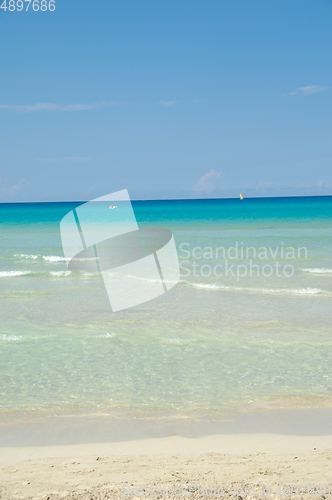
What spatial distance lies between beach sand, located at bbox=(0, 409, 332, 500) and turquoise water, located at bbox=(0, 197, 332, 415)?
27.7 inches

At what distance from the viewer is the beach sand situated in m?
3.21

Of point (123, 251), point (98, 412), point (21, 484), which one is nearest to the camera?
point (21, 484)

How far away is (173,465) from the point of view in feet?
11.9

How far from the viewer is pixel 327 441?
4.03 m

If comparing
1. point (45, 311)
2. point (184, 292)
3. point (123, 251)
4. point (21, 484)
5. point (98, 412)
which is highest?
point (21, 484)

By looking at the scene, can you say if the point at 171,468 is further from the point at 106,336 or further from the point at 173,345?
the point at 106,336

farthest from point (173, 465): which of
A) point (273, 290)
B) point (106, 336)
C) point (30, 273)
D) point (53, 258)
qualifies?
point (53, 258)

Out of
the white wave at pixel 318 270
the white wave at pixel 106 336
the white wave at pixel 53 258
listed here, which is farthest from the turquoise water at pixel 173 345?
the white wave at pixel 53 258

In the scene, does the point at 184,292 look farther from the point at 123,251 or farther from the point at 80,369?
the point at 123,251

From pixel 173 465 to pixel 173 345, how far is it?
3406 mm

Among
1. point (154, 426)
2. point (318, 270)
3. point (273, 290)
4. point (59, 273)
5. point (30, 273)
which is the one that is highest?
point (154, 426)

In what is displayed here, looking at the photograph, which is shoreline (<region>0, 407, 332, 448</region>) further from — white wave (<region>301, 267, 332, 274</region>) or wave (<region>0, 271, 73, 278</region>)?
wave (<region>0, 271, 73, 278</region>)

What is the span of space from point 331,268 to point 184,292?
6.40m

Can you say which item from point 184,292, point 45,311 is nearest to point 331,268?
point 184,292
